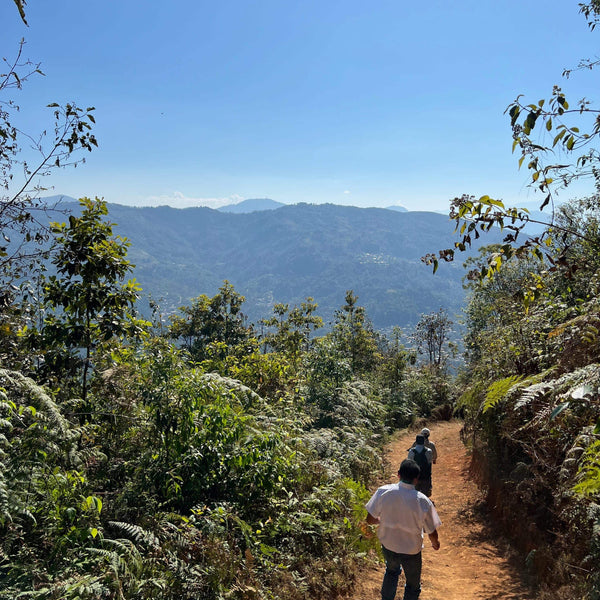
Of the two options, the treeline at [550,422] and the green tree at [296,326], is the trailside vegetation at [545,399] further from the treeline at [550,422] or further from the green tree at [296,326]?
the green tree at [296,326]

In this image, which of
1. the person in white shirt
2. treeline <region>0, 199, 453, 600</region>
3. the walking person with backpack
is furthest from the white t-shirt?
the walking person with backpack

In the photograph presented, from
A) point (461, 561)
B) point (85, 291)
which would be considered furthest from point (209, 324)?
point (461, 561)

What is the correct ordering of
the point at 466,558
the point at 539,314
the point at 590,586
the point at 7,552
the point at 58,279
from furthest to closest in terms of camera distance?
the point at 539,314
the point at 466,558
the point at 58,279
the point at 590,586
the point at 7,552

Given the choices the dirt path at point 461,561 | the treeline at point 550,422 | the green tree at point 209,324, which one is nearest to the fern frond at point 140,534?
the dirt path at point 461,561

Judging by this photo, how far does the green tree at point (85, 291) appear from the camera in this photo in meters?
5.77

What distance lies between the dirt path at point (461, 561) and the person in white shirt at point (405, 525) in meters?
0.95

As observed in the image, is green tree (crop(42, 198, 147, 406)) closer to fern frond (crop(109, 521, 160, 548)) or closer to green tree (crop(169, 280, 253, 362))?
fern frond (crop(109, 521, 160, 548))

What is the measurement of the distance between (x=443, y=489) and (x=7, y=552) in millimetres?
8999

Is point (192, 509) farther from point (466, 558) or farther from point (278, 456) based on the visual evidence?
point (466, 558)

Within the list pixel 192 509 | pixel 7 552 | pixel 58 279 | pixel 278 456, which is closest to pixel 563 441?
pixel 278 456

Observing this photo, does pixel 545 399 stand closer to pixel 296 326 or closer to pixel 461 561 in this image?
pixel 461 561

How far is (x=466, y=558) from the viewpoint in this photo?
274 inches

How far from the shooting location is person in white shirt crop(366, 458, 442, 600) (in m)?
4.43

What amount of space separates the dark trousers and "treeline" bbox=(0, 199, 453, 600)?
0.75 metres
